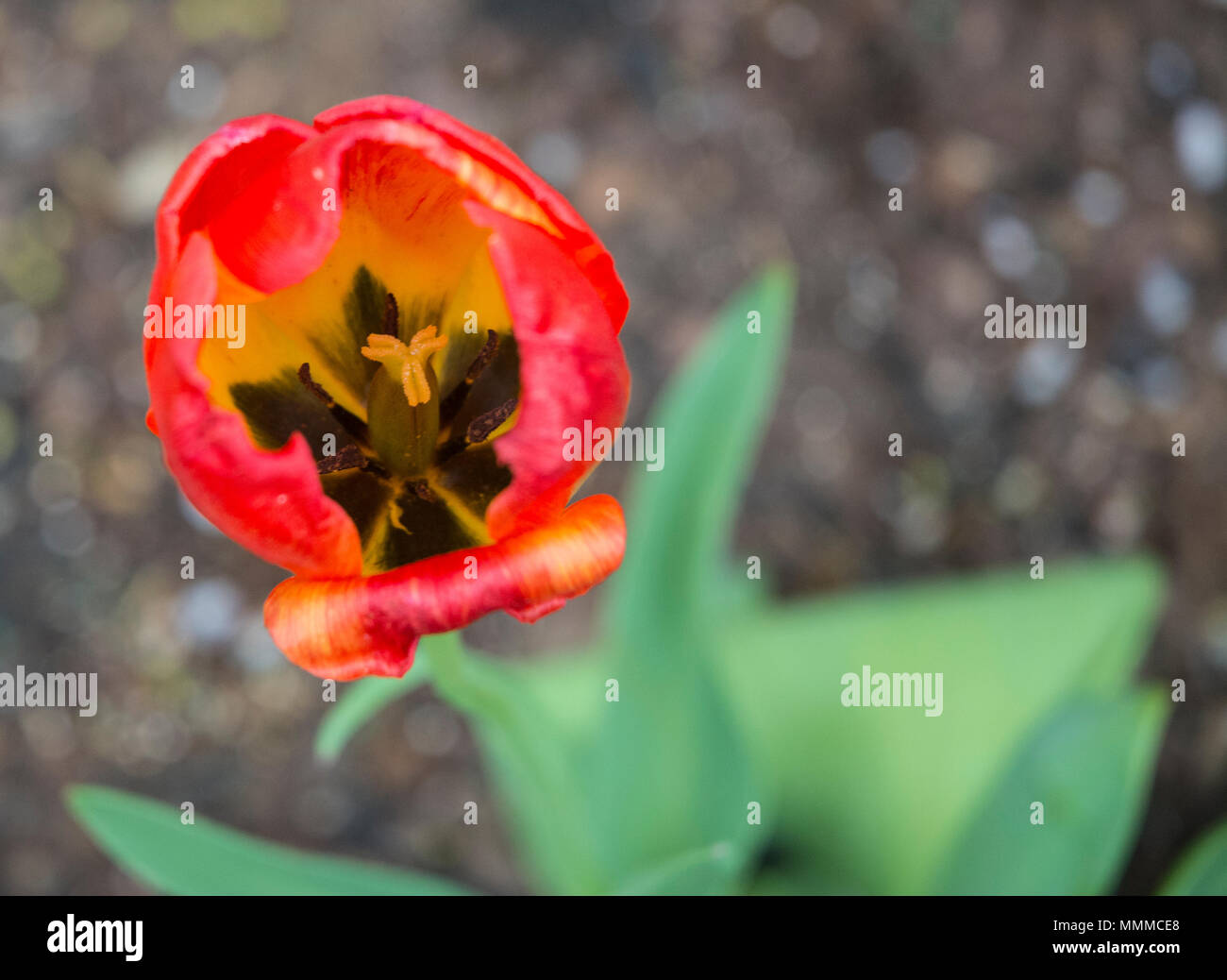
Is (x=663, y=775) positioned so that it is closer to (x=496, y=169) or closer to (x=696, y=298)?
(x=496, y=169)

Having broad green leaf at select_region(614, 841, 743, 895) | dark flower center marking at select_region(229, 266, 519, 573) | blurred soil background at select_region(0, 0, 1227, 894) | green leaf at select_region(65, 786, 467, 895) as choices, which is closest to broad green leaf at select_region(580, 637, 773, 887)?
broad green leaf at select_region(614, 841, 743, 895)

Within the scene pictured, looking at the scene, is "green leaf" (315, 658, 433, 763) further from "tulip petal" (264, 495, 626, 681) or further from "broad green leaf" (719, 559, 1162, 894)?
"broad green leaf" (719, 559, 1162, 894)

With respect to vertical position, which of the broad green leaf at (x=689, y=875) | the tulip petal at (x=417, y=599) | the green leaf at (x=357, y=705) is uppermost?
the tulip petal at (x=417, y=599)

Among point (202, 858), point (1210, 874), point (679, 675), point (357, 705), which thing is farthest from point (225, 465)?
point (1210, 874)

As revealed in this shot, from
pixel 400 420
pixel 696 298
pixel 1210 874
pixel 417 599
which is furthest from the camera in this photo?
pixel 696 298

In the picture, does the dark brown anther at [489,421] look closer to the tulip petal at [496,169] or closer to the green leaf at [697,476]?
the tulip petal at [496,169]

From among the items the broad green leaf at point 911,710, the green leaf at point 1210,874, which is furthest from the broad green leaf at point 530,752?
the green leaf at point 1210,874
